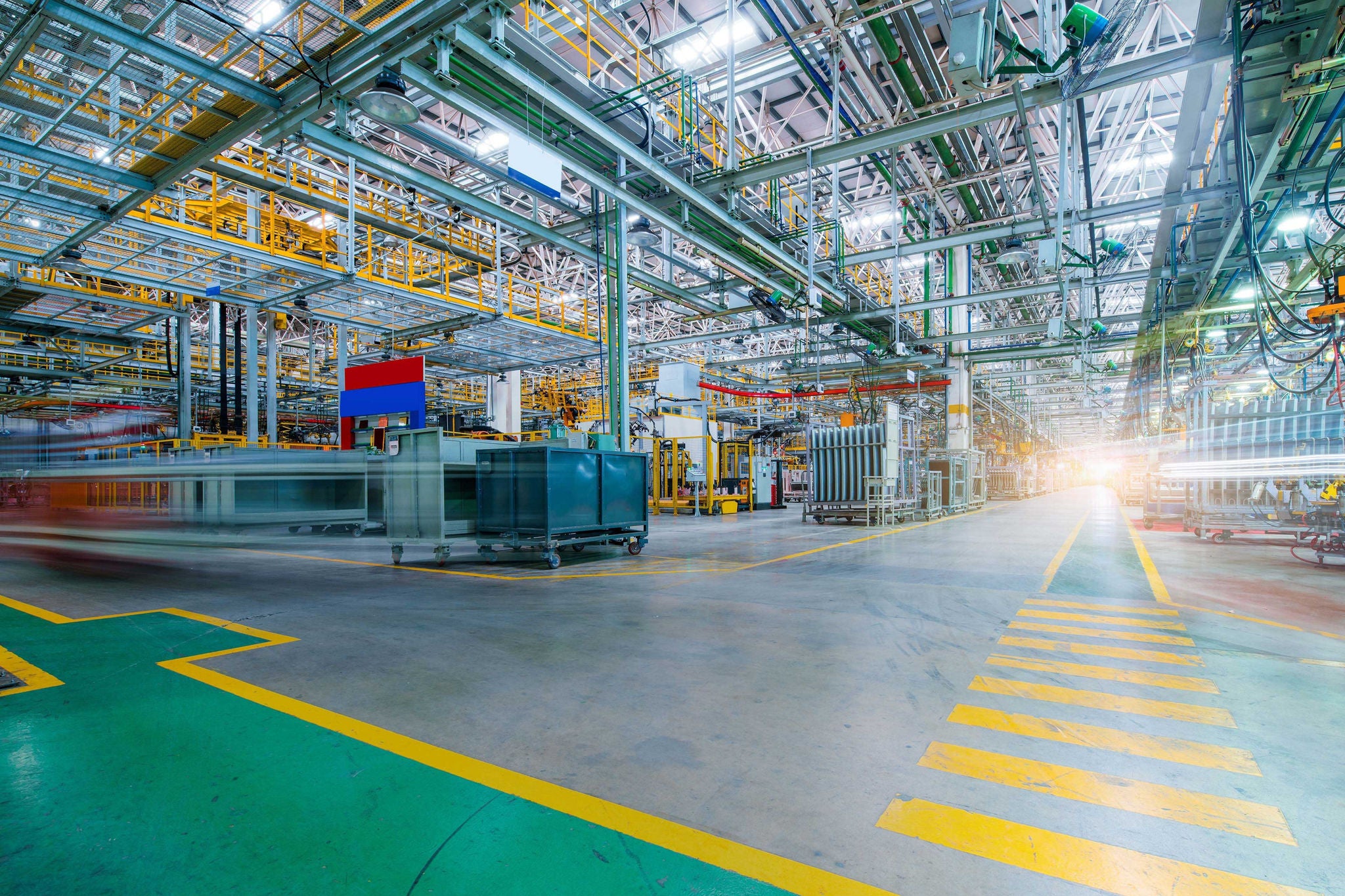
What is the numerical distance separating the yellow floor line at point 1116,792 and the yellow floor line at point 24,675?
4.86 metres

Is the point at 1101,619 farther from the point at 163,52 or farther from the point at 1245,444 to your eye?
the point at 163,52

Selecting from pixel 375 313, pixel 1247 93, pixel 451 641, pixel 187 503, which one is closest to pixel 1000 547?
pixel 1247 93

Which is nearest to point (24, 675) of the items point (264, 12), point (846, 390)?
point (264, 12)

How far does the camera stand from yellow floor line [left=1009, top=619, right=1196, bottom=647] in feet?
14.5

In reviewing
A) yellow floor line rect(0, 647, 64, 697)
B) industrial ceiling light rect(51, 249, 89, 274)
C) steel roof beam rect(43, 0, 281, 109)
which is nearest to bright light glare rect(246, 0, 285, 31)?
industrial ceiling light rect(51, 249, 89, 274)

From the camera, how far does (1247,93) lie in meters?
6.38

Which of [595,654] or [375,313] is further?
[375,313]

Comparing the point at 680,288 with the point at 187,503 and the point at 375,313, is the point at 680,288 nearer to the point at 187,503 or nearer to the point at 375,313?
the point at 375,313

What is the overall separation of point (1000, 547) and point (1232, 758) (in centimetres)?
823

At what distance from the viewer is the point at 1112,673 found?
371 cm

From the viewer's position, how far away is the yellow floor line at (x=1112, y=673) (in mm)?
3471

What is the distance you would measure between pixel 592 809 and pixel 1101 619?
5106 mm

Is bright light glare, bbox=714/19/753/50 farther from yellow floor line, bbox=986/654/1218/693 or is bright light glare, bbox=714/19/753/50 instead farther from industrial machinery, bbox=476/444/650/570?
yellow floor line, bbox=986/654/1218/693

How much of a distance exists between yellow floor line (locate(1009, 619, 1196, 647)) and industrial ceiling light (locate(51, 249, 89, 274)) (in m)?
14.3
